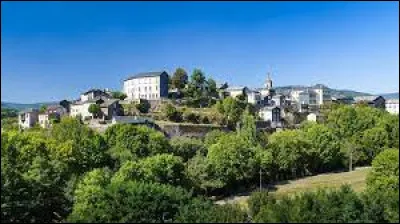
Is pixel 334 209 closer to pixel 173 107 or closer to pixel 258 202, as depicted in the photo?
pixel 258 202

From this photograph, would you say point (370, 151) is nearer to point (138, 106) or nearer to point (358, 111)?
point (358, 111)

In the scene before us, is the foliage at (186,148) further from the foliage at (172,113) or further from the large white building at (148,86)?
the large white building at (148,86)

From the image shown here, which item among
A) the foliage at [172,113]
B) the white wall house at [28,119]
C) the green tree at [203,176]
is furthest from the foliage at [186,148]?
the white wall house at [28,119]

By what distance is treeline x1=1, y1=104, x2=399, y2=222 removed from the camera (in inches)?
1336

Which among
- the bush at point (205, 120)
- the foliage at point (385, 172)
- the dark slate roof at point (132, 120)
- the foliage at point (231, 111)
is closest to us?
the foliage at point (385, 172)

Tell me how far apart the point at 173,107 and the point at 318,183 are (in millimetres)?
32794

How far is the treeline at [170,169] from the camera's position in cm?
3394

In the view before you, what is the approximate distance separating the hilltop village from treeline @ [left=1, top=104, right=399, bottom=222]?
5.57m

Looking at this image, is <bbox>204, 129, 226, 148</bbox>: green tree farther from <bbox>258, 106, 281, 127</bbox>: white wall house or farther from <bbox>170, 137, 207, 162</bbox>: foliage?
<bbox>258, 106, 281, 127</bbox>: white wall house

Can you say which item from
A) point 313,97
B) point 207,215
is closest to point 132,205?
point 207,215

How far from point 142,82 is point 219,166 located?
56339 millimetres

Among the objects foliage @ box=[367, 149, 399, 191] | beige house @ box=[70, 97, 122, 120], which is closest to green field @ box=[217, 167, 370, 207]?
foliage @ box=[367, 149, 399, 191]

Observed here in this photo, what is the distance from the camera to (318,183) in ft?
197

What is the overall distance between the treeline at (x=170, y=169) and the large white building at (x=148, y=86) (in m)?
21.1
